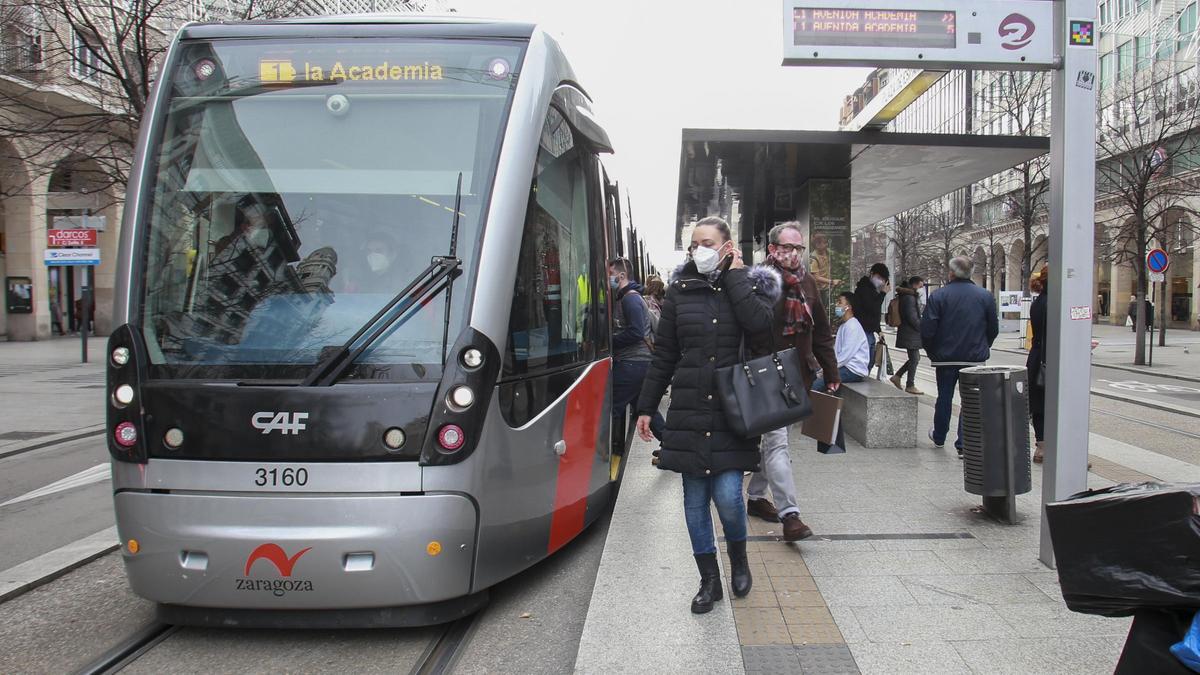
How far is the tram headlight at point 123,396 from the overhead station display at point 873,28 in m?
3.68

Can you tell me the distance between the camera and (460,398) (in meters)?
3.79

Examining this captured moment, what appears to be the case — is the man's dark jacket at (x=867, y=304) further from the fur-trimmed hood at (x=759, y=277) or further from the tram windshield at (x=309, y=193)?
the tram windshield at (x=309, y=193)

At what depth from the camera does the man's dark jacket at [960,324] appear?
304 inches

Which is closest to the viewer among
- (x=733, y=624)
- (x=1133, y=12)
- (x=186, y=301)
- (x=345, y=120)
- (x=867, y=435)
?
(x=733, y=624)

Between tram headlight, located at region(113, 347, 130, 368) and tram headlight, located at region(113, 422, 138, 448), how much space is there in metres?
0.28

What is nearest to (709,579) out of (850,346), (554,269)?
(554,269)

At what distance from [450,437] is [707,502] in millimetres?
1213

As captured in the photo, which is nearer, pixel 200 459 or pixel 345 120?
pixel 200 459

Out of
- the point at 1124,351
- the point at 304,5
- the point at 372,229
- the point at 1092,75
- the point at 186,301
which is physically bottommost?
the point at 1124,351

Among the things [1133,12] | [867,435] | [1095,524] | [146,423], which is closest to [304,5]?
[867,435]

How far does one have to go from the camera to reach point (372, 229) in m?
4.11

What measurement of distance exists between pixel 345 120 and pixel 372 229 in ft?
2.03

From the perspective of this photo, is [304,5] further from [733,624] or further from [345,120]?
[733,624]

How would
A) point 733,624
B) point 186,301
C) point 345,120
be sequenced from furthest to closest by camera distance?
point 345,120
point 186,301
point 733,624
